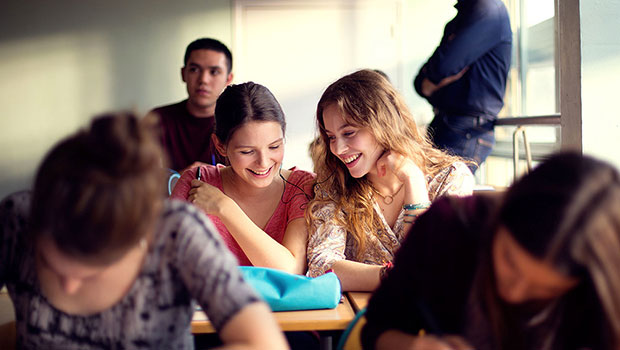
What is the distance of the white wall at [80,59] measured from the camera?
204 inches

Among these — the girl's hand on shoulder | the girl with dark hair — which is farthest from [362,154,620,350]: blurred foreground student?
the girl's hand on shoulder

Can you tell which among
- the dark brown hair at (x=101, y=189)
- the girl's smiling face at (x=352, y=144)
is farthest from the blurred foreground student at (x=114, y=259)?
the girl's smiling face at (x=352, y=144)

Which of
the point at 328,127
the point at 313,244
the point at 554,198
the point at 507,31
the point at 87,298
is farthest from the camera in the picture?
the point at 507,31

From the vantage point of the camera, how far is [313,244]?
1866 millimetres

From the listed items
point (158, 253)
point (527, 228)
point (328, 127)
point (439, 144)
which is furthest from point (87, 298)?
point (439, 144)

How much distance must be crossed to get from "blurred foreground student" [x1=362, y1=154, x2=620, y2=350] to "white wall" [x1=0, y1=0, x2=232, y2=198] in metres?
4.53

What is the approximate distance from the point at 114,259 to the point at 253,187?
121 centimetres

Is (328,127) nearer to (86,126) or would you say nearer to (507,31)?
(86,126)

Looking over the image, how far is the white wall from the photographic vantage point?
5180mm

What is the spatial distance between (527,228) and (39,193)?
741mm

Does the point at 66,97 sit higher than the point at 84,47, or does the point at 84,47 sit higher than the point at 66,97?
the point at 84,47

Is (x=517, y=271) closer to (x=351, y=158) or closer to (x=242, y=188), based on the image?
(x=351, y=158)

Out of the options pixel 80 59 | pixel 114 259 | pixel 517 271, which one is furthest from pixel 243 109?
pixel 80 59

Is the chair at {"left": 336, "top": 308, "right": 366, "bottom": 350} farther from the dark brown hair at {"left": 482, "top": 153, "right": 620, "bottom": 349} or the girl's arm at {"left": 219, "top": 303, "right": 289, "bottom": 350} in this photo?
the dark brown hair at {"left": 482, "top": 153, "right": 620, "bottom": 349}
